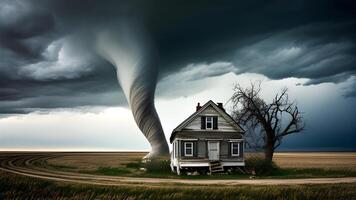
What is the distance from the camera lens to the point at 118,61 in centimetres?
7138

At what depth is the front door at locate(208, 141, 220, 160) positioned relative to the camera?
44.7m

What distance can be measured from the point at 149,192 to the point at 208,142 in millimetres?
21076

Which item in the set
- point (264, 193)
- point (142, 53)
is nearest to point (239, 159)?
point (264, 193)

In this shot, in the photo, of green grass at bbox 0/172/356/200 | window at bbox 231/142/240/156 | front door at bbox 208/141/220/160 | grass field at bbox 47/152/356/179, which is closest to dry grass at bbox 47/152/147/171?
grass field at bbox 47/152/356/179

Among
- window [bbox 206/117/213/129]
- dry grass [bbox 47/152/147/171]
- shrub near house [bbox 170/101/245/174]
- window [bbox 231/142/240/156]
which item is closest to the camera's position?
shrub near house [bbox 170/101/245/174]

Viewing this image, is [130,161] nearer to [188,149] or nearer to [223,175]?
[188,149]

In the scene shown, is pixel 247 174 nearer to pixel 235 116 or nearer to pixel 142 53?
pixel 235 116

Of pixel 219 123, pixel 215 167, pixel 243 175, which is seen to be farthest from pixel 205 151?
pixel 243 175

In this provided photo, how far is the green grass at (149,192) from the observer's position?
76.7 ft

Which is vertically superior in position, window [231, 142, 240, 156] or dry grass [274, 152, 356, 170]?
window [231, 142, 240, 156]

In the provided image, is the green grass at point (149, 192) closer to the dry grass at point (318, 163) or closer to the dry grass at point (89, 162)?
the dry grass at point (89, 162)

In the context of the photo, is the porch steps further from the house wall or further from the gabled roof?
the gabled roof

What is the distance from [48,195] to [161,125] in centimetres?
4251

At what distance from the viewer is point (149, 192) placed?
24.1 metres
